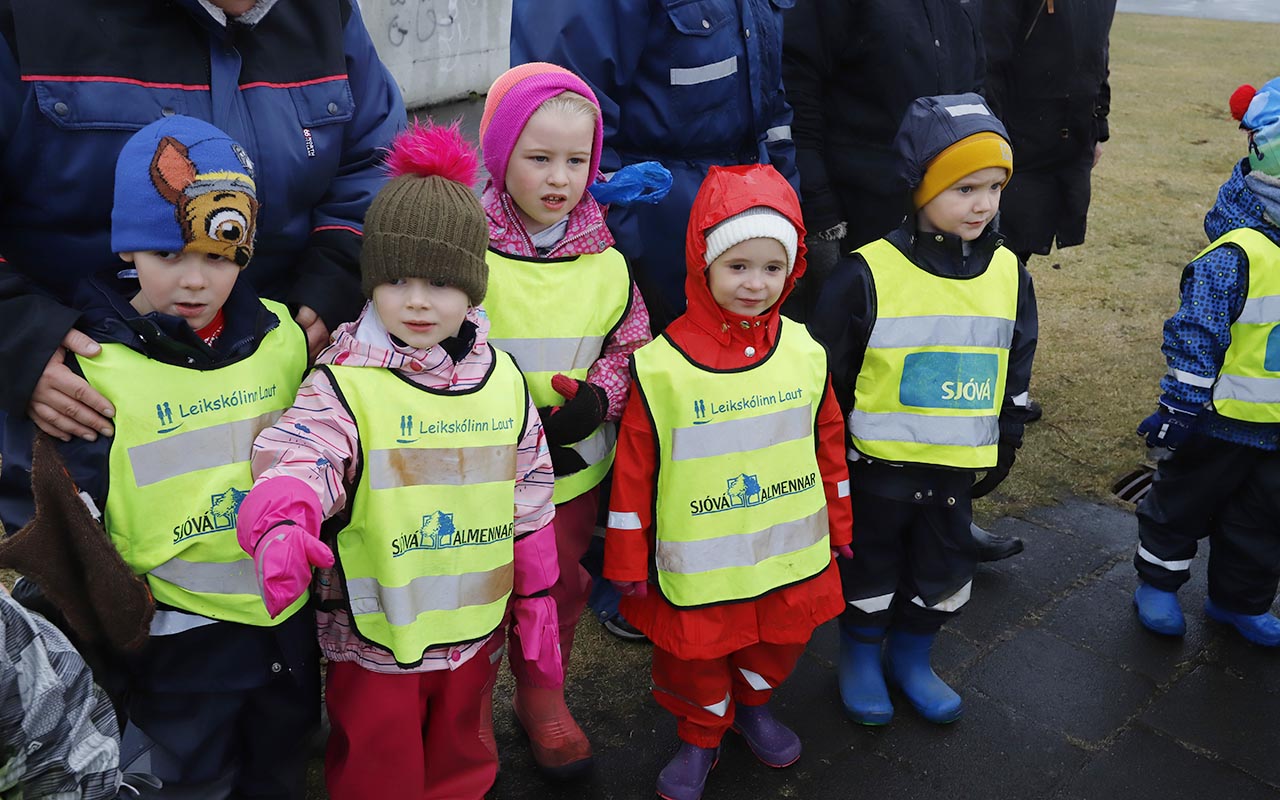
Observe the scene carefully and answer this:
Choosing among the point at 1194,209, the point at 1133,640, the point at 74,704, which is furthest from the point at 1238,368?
the point at 1194,209

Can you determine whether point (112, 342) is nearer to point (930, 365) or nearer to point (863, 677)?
point (930, 365)

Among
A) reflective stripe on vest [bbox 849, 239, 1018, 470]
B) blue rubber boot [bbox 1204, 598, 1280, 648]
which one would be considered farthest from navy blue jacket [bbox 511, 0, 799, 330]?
blue rubber boot [bbox 1204, 598, 1280, 648]

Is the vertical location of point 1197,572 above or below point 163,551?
below

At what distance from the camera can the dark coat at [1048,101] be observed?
4.24 metres

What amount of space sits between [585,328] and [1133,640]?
2.17 m

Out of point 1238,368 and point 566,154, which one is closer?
point 566,154

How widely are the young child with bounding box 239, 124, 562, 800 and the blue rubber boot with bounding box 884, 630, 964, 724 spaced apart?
4.54ft

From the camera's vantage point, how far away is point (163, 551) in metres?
2.16

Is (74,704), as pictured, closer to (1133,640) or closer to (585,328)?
(585,328)

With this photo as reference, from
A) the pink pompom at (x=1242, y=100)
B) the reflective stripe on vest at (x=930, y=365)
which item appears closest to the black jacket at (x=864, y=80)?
the reflective stripe on vest at (x=930, y=365)

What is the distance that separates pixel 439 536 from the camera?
2.31 meters

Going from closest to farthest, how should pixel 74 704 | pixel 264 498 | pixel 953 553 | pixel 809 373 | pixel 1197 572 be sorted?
pixel 74 704 < pixel 264 498 < pixel 809 373 < pixel 953 553 < pixel 1197 572

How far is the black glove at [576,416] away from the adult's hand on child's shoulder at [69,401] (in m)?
0.95

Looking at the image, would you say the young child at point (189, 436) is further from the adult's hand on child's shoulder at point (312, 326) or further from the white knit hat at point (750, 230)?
the white knit hat at point (750, 230)
